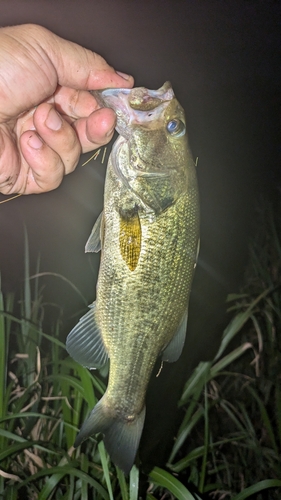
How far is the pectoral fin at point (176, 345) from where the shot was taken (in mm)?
904

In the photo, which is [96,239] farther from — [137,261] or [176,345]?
[176,345]

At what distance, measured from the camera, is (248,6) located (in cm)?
267

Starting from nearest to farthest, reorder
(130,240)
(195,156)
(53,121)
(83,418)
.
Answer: (130,240)
(53,121)
(83,418)
(195,156)

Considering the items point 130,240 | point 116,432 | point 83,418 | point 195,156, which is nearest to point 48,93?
point 130,240

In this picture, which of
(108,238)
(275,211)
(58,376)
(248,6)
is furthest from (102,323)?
(248,6)

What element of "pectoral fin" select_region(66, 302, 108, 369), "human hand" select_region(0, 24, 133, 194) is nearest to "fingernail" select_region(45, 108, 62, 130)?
"human hand" select_region(0, 24, 133, 194)

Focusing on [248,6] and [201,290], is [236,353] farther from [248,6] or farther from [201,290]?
[248,6]

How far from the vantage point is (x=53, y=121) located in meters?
1.01

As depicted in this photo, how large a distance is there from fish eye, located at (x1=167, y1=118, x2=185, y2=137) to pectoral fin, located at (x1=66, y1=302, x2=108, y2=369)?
0.51 m

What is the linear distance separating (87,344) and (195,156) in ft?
7.21

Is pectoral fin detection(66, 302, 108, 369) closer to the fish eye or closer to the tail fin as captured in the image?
the tail fin

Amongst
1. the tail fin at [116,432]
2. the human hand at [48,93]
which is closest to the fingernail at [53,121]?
the human hand at [48,93]

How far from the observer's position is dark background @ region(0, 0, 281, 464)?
85.0 inches

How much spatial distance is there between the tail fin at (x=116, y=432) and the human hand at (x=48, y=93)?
2.39 ft
